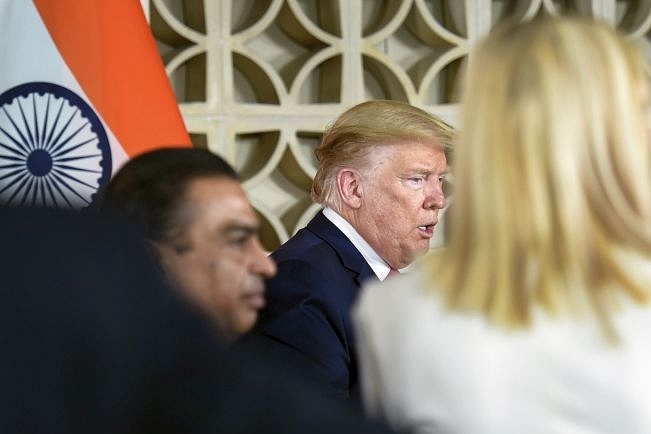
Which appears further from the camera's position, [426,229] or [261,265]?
[426,229]

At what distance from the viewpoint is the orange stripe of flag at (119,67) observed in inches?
98.0

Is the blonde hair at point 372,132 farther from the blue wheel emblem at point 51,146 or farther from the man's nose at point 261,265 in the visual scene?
the man's nose at point 261,265

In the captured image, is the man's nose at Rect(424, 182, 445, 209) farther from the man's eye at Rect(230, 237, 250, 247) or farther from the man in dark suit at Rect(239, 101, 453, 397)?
the man's eye at Rect(230, 237, 250, 247)

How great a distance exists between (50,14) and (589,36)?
1.69 meters

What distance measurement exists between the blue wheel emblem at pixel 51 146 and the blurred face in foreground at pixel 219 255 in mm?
1213

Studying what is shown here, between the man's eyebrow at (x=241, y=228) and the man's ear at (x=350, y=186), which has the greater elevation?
the man's eyebrow at (x=241, y=228)

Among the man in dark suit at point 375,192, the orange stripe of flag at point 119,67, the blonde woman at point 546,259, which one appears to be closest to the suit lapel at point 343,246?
the man in dark suit at point 375,192

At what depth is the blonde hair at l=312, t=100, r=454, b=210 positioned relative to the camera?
241cm

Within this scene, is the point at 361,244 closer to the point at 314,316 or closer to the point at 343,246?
the point at 343,246

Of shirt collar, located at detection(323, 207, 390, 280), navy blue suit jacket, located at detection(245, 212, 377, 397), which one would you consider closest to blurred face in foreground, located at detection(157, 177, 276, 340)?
navy blue suit jacket, located at detection(245, 212, 377, 397)

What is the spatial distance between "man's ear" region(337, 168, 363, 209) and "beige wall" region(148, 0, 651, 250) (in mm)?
640

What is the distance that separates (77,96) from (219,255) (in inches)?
55.3

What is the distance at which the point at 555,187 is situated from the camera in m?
1.00

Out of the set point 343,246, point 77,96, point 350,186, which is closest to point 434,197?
point 350,186
